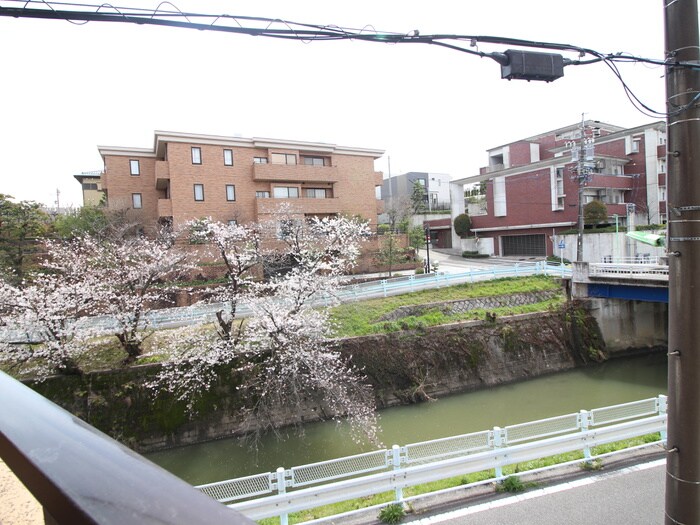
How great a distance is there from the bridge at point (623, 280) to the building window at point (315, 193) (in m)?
17.1

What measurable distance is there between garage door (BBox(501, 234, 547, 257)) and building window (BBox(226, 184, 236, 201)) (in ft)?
82.3

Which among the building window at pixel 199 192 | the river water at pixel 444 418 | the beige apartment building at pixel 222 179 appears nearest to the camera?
the river water at pixel 444 418

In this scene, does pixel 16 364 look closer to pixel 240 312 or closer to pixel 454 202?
pixel 240 312

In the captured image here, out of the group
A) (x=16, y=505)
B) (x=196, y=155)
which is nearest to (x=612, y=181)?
(x=196, y=155)

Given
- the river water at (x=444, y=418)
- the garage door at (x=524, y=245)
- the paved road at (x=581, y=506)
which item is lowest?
the river water at (x=444, y=418)

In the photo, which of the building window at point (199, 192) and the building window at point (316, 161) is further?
the building window at point (316, 161)

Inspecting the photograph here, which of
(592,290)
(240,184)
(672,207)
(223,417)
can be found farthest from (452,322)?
(240,184)

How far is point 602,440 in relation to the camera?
762 centimetres

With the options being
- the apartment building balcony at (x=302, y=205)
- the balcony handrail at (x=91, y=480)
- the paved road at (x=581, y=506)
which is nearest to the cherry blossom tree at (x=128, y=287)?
the apartment building balcony at (x=302, y=205)

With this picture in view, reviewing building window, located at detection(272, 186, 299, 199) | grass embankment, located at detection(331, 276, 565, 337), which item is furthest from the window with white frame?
grass embankment, located at detection(331, 276, 565, 337)

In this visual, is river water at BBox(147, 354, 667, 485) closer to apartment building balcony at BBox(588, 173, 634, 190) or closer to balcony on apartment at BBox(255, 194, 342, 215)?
balcony on apartment at BBox(255, 194, 342, 215)

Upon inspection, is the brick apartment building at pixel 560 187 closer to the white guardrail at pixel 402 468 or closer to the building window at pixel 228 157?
the building window at pixel 228 157

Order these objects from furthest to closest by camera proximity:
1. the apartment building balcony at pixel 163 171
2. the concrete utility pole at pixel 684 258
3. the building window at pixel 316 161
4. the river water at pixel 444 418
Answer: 1. the building window at pixel 316 161
2. the apartment building balcony at pixel 163 171
3. the river water at pixel 444 418
4. the concrete utility pole at pixel 684 258

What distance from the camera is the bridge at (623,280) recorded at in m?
17.0
